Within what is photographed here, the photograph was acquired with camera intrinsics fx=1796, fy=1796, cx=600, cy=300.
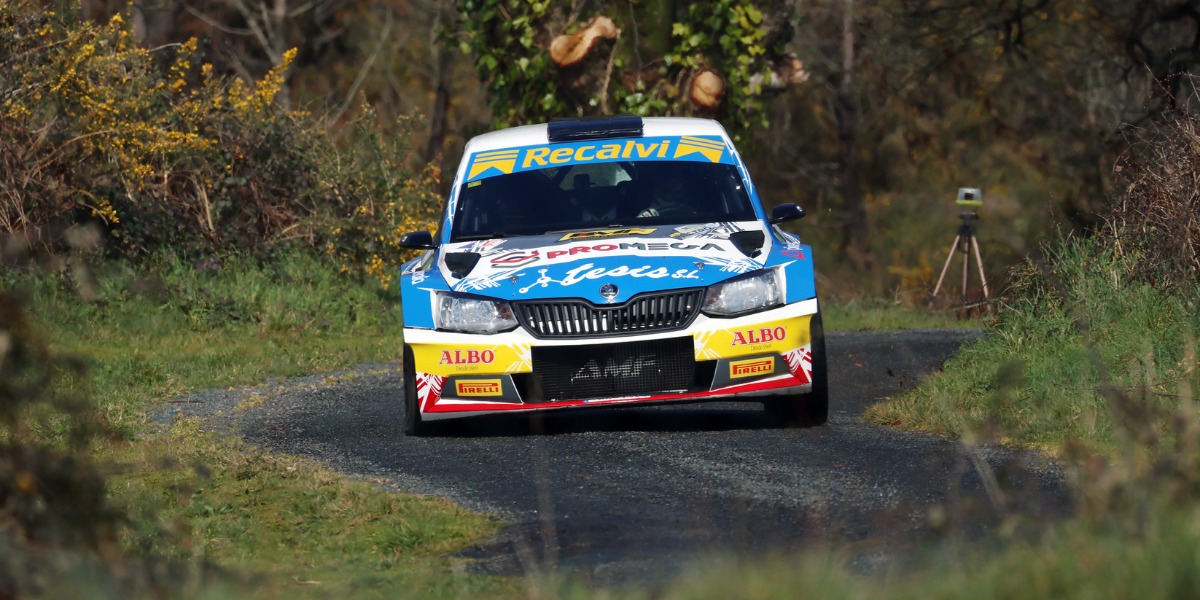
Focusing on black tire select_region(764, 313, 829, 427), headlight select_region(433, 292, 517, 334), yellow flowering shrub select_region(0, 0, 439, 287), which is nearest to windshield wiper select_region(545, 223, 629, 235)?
headlight select_region(433, 292, 517, 334)

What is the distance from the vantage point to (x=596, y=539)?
21.3 ft

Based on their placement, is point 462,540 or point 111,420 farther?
point 111,420

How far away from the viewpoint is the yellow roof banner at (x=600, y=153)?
35.7ft

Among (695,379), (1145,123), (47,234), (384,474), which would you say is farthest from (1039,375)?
(1145,123)

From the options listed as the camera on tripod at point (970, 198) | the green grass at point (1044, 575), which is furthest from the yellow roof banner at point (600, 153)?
the camera on tripod at point (970, 198)

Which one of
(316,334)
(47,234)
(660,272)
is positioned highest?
(660,272)

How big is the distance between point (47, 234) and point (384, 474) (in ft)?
30.5

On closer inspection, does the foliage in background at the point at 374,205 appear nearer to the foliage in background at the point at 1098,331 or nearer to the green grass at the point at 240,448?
the green grass at the point at 240,448

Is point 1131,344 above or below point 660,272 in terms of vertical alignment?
below

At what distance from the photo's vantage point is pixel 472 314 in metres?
9.25

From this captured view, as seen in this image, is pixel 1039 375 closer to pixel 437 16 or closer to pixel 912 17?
A: pixel 912 17

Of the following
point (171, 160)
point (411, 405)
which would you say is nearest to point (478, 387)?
point (411, 405)

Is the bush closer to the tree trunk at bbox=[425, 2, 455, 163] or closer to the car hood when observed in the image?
the car hood

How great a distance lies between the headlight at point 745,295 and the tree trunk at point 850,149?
2557 cm
